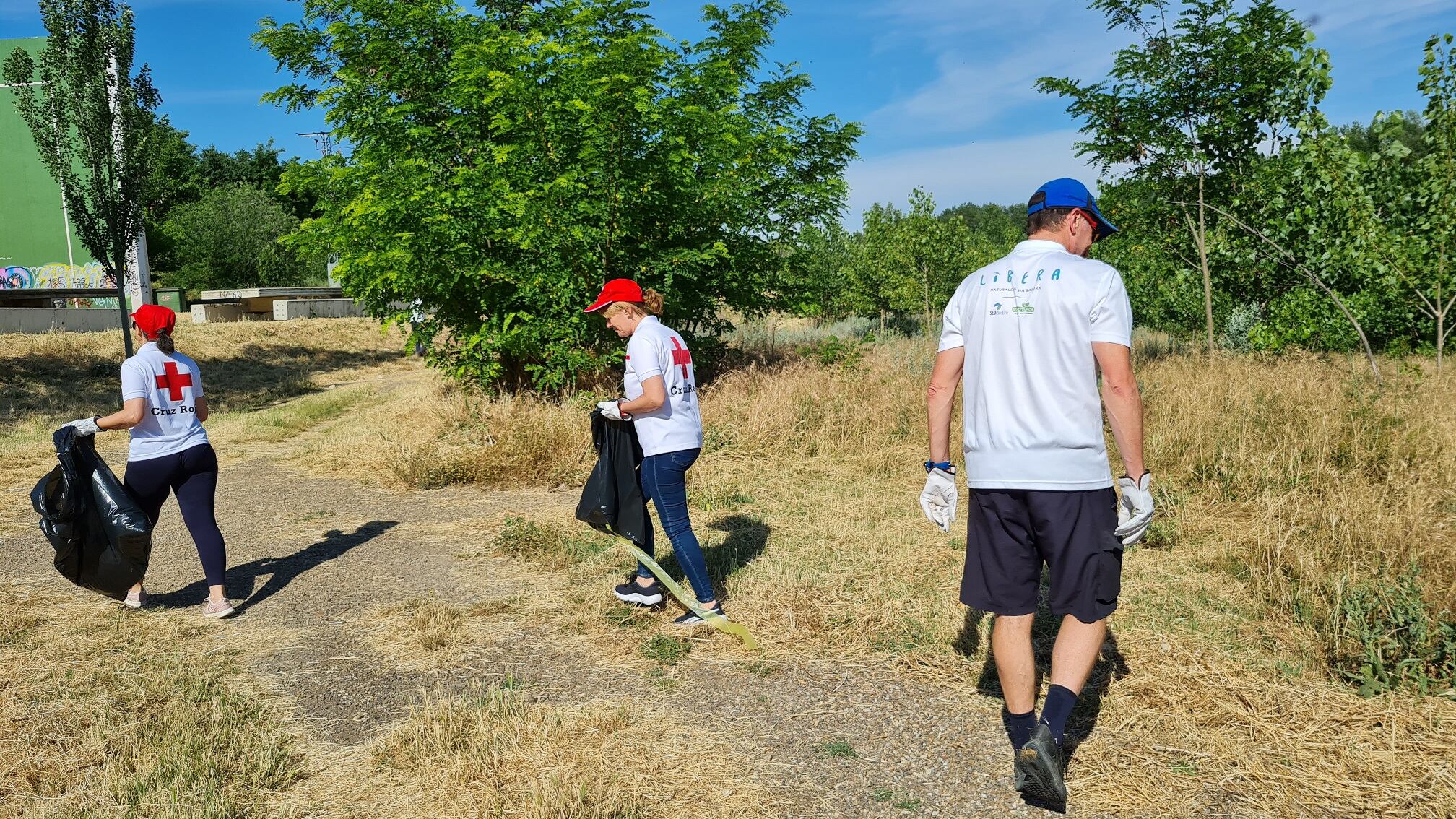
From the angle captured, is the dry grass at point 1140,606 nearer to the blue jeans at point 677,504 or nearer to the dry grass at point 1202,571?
the dry grass at point 1202,571

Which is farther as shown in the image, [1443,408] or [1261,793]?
[1443,408]

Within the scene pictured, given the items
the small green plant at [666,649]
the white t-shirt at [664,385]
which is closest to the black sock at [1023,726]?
the small green plant at [666,649]

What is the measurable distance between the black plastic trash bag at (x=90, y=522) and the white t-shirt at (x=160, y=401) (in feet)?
0.78

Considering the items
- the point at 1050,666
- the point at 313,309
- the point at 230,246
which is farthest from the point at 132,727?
the point at 230,246

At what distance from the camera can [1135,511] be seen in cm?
309

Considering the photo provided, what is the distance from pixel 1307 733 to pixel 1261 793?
457mm

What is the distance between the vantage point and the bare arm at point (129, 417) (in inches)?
197

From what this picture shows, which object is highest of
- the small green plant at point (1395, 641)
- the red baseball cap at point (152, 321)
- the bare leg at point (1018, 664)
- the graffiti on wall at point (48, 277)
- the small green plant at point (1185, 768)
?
the graffiti on wall at point (48, 277)

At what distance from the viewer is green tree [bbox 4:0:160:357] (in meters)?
17.2

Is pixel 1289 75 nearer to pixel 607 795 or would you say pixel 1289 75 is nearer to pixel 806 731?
pixel 806 731

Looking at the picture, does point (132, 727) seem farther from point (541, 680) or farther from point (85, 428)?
point (85, 428)

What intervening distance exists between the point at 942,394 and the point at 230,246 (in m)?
51.2

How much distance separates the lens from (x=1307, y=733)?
345 cm

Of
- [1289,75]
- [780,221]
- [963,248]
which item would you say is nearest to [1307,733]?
[1289,75]
